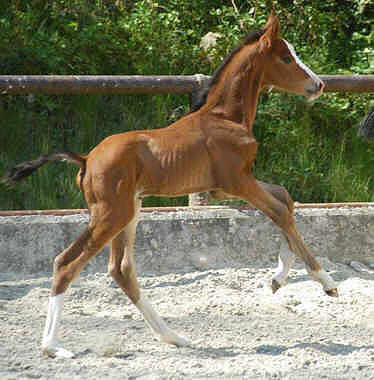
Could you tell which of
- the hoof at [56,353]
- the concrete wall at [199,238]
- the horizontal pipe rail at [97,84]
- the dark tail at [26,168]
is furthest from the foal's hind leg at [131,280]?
the horizontal pipe rail at [97,84]

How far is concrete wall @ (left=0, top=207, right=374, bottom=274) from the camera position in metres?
5.90

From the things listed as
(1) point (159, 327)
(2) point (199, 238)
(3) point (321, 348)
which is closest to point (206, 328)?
(1) point (159, 327)

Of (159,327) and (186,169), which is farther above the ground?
(186,169)

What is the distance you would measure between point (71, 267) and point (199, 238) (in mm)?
2130

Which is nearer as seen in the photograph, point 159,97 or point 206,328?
point 206,328

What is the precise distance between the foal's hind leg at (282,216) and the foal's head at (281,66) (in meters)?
0.73

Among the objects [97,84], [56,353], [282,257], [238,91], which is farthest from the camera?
[97,84]

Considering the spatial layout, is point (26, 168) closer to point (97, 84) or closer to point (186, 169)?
point (186, 169)

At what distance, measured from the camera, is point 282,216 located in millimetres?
4367

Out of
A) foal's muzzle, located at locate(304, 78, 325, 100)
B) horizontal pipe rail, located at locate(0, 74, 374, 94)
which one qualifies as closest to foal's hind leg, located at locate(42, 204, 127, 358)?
foal's muzzle, located at locate(304, 78, 325, 100)

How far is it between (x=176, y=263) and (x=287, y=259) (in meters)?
1.68

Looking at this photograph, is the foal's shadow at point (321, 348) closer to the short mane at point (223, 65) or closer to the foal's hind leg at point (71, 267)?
the foal's hind leg at point (71, 267)

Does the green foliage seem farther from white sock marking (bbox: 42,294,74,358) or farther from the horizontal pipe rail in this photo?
white sock marking (bbox: 42,294,74,358)

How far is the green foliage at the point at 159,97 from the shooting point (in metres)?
7.93
